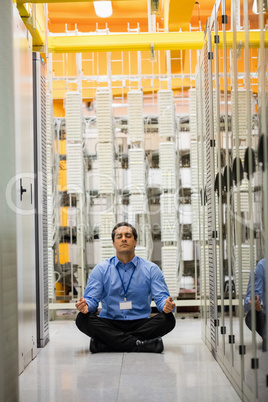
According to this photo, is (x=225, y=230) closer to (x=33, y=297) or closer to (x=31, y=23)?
(x=33, y=297)

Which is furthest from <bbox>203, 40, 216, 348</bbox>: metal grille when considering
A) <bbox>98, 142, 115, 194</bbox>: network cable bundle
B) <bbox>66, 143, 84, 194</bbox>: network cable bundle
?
<bbox>66, 143, 84, 194</bbox>: network cable bundle

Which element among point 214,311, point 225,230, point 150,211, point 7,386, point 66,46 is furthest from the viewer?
point 150,211

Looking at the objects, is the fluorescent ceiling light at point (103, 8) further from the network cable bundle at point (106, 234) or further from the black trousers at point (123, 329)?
the black trousers at point (123, 329)

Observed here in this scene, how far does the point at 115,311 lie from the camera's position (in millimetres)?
5027

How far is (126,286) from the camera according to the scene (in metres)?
5.13

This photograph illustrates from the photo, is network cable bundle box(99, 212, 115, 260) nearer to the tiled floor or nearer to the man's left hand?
the tiled floor

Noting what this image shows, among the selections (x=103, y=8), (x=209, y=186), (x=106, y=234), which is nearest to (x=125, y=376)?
(x=209, y=186)

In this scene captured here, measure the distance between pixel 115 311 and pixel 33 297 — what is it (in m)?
0.81

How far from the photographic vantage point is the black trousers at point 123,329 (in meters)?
4.78

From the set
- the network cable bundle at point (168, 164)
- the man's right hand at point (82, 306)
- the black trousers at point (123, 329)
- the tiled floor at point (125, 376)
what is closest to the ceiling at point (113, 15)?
the network cable bundle at point (168, 164)

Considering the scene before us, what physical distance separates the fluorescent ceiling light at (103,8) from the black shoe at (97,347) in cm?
462

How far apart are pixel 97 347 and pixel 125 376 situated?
0.95 meters

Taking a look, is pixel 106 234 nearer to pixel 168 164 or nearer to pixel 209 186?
pixel 168 164

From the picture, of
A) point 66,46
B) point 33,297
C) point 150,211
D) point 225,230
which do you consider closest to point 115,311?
point 33,297
